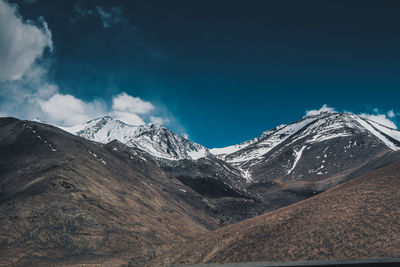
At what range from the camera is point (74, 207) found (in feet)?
205

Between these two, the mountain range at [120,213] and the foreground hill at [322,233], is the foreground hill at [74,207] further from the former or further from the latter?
the foreground hill at [322,233]

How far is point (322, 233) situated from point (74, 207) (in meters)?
52.7

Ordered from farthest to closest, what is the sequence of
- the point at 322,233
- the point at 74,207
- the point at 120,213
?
1. the point at 120,213
2. the point at 74,207
3. the point at 322,233

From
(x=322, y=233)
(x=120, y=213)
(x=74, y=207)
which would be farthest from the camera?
(x=120, y=213)

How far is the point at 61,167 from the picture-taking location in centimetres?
7688

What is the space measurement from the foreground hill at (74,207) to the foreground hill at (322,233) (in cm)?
1968

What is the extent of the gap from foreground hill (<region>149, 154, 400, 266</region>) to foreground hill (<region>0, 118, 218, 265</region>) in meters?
19.7

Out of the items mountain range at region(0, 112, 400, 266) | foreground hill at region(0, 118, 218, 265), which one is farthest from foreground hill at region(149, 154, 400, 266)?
foreground hill at region(0, 118, 218, 265)

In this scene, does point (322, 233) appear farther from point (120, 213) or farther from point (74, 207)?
point (120, 213)

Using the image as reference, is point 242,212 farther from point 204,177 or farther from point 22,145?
point 22,145

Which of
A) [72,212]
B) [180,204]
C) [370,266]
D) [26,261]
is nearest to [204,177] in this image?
[180,204]

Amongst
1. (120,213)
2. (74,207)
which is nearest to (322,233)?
(74,207)

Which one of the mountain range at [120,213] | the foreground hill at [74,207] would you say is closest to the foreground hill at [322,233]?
the mountain range at [120,213]

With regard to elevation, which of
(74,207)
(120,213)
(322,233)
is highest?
(120,213)
